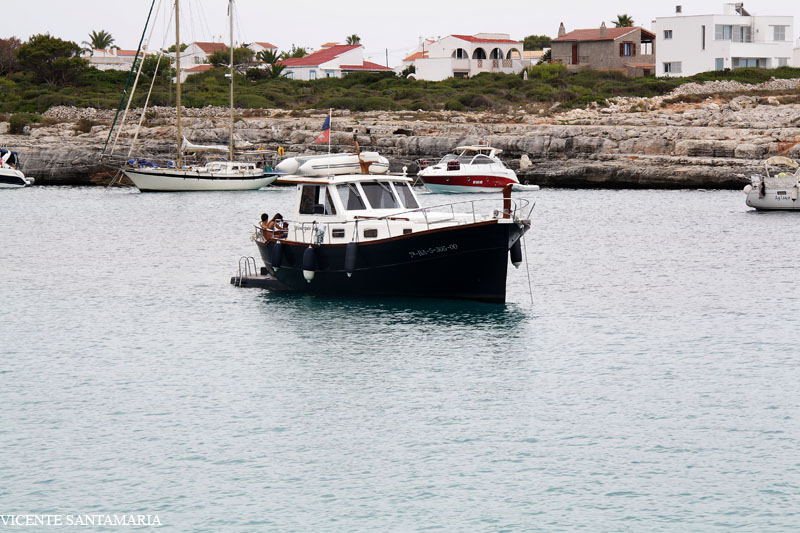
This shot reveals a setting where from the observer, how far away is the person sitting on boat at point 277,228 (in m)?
30.0

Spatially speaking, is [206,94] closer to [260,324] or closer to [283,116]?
[283,116]

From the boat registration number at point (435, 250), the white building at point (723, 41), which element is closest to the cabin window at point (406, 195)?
the boat registration number at point (435, 250)

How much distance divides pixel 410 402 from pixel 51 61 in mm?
106081

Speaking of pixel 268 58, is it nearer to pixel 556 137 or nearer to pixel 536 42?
pixel 536 42

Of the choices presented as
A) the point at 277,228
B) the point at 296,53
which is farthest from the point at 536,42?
the point at 277,228

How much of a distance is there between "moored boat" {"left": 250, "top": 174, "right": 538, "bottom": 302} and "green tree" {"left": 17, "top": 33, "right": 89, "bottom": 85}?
307ft

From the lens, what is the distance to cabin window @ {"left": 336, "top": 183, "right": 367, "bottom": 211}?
93.1 ft

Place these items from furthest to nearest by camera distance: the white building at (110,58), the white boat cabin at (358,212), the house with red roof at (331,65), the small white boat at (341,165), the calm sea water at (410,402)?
1. the white building at (110,58)
2. the house with red roof at (331,65)
3. the small white boat at (341,165)
4. the white boat cabin at (358,212)
5. the calm sea water at (410,402)

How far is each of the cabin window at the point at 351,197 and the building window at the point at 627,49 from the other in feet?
307

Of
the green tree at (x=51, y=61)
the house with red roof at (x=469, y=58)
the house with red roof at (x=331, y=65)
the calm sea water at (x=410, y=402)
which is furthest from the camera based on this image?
the house with red roof at (x=331, y=65)

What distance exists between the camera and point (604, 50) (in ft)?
378

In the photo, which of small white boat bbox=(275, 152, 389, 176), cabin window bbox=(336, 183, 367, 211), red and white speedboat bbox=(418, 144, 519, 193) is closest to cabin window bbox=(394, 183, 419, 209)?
small white boat bbox=(275, 152, 389, 176)

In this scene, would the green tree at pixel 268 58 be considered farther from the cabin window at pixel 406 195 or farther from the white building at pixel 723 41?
the cabin window at pixel 406 195

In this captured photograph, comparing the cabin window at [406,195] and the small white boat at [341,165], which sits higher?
the small white boat at [341,165]
